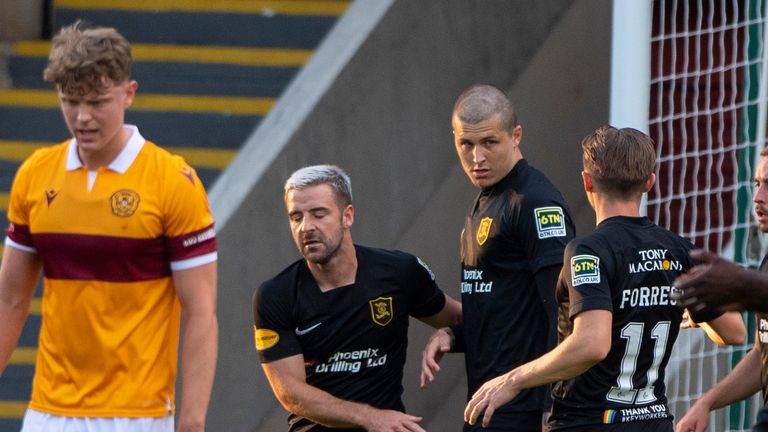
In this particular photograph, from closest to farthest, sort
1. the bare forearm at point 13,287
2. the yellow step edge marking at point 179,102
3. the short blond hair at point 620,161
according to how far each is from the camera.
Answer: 1. the bare forearm at point 13,287
2. the short blond hair at point 620,161
3. the yellow step edge marking at point 179,102

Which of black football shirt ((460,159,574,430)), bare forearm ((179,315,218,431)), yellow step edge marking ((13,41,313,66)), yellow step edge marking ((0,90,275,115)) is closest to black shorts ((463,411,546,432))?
black football shirt ((460,159,574,430))

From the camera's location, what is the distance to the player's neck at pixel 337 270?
502 centimetres

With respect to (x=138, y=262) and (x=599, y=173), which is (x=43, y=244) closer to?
(x=138, y=262)

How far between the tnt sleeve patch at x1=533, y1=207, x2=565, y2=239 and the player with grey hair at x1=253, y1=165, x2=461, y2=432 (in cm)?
64

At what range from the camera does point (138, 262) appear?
3930 mm

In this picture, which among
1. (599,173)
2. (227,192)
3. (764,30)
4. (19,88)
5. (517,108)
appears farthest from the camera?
(19,88)

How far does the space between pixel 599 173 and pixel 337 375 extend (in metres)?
1.34

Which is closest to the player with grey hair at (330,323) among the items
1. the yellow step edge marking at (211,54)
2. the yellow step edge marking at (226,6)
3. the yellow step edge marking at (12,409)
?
the yellow step edge marking at (12,409)

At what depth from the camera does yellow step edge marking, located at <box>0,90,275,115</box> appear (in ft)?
26.1

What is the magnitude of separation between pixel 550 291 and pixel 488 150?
0.61 meters

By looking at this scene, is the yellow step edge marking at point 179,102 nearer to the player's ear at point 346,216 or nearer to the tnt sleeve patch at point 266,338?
the player's ear at point 346,216

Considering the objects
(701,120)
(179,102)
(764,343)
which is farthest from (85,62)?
(701,120)

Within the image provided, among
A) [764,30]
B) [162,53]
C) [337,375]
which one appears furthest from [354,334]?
[162,53]

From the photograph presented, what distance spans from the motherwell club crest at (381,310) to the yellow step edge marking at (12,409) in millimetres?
2392
